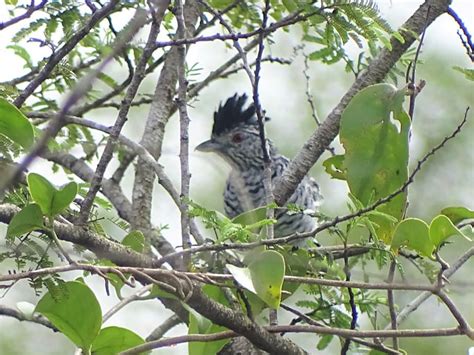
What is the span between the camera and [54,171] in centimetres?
344

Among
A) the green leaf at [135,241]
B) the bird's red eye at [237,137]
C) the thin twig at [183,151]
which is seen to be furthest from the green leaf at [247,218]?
the bird's red eye at [237,137]

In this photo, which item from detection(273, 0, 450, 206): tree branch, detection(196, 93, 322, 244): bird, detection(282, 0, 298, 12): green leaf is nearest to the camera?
detection(282, 0, 298, 12): green leaf

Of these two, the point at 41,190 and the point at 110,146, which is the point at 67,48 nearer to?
the point at 110,146

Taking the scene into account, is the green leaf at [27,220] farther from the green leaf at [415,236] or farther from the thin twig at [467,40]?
the thin twig at [467,40]

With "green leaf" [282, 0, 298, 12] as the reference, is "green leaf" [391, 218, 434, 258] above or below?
below

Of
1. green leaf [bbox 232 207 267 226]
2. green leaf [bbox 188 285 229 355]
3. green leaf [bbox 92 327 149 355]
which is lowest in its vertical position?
green leaf [bbox 92 327 149 355]

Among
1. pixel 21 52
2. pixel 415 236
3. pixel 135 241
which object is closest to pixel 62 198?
pixel 135 241

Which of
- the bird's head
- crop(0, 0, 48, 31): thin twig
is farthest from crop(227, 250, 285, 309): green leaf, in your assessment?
the bird's head

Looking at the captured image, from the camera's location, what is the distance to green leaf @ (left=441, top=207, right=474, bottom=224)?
86.2 inches

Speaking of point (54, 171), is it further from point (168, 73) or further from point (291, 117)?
point (291, 117)

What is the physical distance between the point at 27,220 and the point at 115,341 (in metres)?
0.33

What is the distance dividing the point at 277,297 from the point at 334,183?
5.62 meters

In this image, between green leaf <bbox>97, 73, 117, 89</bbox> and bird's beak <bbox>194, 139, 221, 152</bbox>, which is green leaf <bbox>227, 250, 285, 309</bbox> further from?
bird's beak <bbox>194, 139, 221, 152</bbox>

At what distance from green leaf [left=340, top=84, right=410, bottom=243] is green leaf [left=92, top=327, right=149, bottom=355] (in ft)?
2.10
